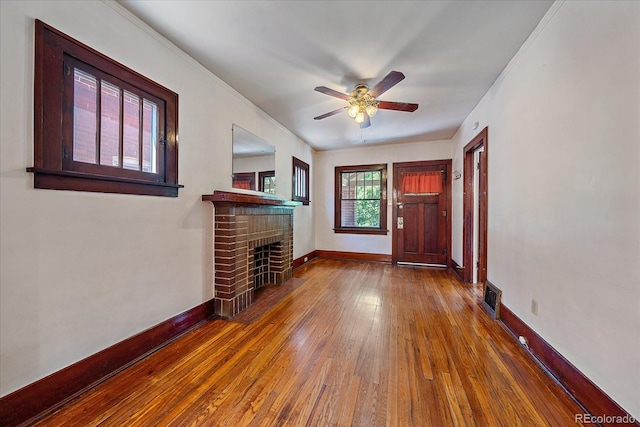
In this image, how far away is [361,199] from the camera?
5488 millimetres

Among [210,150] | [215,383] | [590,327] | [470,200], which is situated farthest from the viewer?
[470,200]

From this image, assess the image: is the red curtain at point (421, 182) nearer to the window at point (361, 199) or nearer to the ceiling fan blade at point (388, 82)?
the window at point (361, 199)

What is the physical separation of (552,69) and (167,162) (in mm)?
3038

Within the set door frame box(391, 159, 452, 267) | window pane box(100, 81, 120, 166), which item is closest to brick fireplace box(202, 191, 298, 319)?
window pane box(100, 81, 120, 166)

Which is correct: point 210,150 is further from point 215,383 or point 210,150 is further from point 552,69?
point 552,69

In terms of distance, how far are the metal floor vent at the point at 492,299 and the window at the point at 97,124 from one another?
334 centimetres

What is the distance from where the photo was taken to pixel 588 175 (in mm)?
1396

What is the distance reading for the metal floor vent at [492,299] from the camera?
2.53 m

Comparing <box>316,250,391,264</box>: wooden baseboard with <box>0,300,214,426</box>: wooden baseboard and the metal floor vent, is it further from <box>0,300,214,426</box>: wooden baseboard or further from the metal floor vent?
<box>0,300,214,426</box>: wooden baseboard

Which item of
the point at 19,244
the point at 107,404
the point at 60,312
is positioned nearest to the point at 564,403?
the point at 107,404

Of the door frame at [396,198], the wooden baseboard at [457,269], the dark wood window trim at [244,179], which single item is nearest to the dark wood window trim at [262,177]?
the dark wood window trim at [244,179]

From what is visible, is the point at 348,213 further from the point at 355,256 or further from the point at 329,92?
the point at 329,92

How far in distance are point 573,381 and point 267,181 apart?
3.50 meters

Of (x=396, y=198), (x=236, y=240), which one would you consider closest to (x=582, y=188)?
(x=236, y=240)
